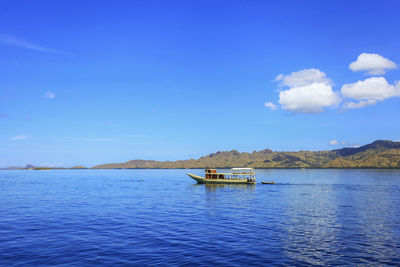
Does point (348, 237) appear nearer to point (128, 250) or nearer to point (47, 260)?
point (128, 250)

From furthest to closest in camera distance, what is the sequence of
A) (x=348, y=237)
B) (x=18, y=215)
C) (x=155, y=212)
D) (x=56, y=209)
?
1. (x=56, y=209)
2. (x=155, y=212)
3. (x=18, y=215)
4. (x=348, y=237)

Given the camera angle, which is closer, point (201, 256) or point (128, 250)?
point (201, 256)

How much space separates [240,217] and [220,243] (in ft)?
44.8

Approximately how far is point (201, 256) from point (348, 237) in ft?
50.2

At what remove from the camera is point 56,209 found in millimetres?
45219

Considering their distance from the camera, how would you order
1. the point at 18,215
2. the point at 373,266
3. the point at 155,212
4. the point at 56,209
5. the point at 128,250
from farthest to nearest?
1. the point at 56,209
2. the point at 155,212
3. the point at 18,215
4. the point at 128,250
5. the point at 373,266

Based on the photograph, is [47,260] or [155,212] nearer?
[47,260]

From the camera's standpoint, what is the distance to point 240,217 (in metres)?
38.2

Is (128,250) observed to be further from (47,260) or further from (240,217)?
(240,217)

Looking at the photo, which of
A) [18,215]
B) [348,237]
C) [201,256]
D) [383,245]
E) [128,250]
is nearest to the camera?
[201,256]

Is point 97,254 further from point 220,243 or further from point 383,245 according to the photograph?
point 383,245

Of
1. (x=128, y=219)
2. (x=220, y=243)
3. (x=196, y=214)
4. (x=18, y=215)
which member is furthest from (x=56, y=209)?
(x=220, y=243)

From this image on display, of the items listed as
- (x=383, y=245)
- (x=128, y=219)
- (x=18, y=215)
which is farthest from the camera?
(x=18, y=215)

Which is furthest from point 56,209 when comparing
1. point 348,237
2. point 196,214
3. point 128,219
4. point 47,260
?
point 348,237
